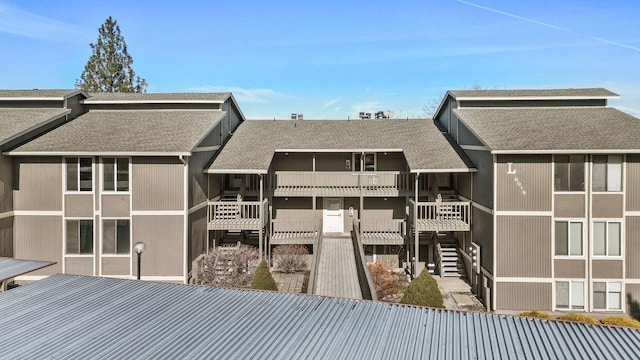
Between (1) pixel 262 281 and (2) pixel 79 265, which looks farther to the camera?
(2) pixel 79 265

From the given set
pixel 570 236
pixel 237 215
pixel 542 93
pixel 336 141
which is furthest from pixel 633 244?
pixel 237 215

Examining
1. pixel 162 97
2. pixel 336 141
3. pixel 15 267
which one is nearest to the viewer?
pixel 15 267

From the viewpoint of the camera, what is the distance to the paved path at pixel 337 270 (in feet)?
45.7

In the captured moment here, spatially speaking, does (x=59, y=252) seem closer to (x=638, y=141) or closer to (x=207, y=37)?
(x=207, y=37)

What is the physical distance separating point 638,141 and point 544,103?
580 centimetres

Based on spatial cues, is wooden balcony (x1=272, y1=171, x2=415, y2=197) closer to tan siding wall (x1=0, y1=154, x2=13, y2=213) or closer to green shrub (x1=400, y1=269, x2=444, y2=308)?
green shrub (x1=400, y1=269, x2=444, y2=308)

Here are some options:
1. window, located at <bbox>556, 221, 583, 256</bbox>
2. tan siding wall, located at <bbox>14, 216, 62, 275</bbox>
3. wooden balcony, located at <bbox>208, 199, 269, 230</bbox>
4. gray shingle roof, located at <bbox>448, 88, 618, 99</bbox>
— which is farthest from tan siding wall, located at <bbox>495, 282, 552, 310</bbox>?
tan siding wall, located at <bbox>14, 216, 62, 275</bbox>

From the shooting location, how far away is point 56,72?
125 feet

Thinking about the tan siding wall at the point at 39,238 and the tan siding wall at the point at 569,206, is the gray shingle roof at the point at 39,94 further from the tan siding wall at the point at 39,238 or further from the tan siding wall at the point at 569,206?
the tan siding wall at the point at 569,206

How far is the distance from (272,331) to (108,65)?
40.0 m

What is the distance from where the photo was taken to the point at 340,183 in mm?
20656

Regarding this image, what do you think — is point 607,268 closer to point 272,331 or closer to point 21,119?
point 272,331

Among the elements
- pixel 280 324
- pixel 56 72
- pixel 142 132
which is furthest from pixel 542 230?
pixel 56 72

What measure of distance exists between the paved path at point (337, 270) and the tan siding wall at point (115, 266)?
326 inches
